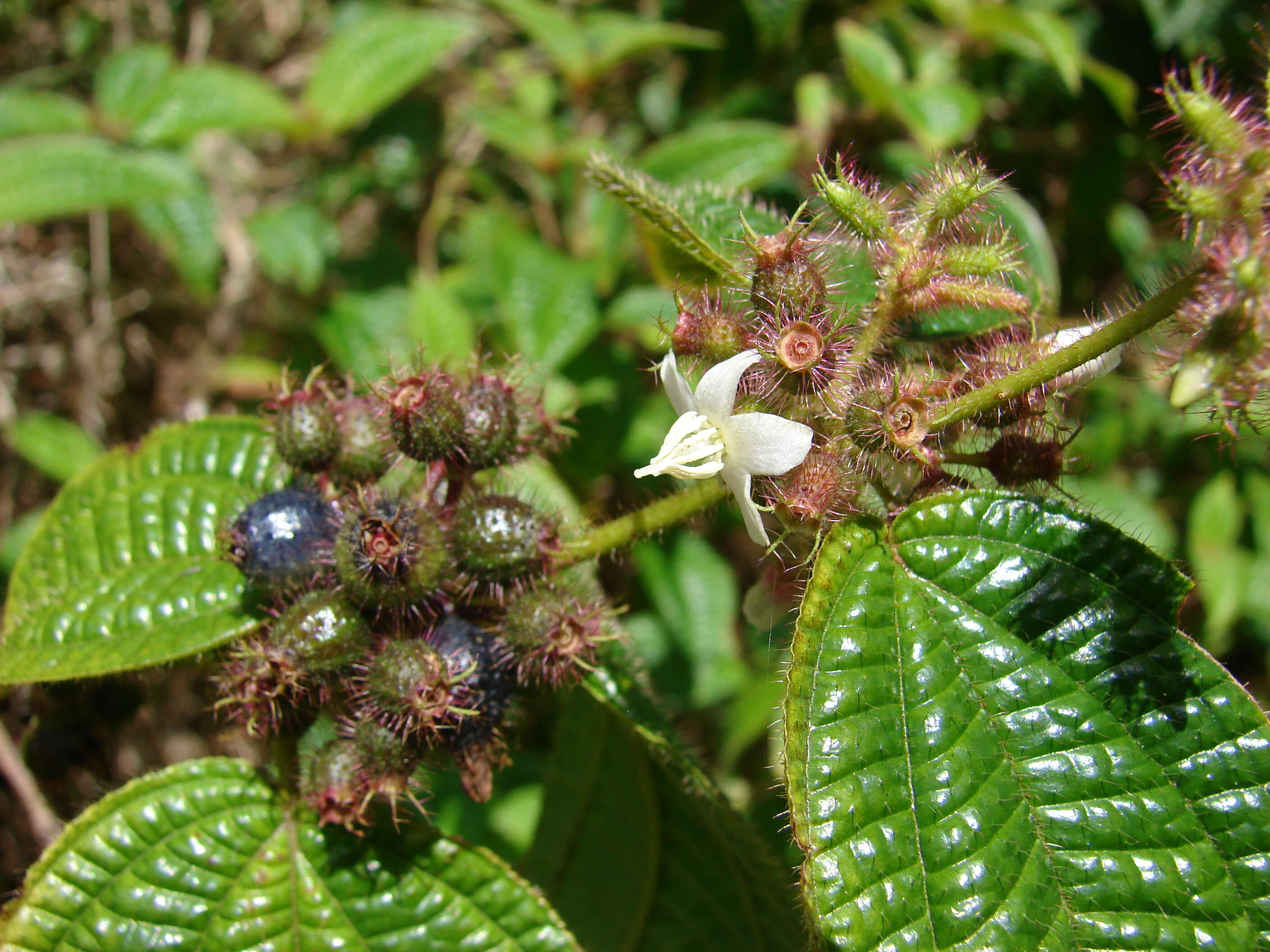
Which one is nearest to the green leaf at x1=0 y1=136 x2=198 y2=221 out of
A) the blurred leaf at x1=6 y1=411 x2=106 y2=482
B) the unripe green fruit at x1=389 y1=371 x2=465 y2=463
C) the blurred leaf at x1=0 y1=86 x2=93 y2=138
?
the blurred leaf at x1=0 y1=86 x2=93 y2=138

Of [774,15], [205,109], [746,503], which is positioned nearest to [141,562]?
[746,503]

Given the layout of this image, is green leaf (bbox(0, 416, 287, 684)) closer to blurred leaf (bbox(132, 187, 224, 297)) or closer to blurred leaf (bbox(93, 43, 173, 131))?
blurred leaf (bbox(132, 187, 224, 297))

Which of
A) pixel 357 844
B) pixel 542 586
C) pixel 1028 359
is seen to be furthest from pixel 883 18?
pixel 357 844

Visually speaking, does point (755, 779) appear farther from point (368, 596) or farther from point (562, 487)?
point (368, 596)

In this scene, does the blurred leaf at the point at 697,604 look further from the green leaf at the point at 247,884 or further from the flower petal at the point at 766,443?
the flower petal at the point at 766,443

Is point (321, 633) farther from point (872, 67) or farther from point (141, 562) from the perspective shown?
point (872, 67)

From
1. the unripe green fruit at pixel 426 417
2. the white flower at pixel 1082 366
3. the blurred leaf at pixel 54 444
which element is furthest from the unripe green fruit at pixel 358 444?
the blurred leaf at pixel 54 444
